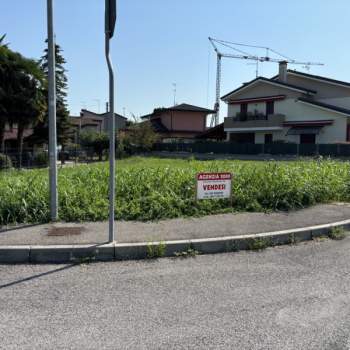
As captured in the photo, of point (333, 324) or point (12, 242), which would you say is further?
point (12, 242)

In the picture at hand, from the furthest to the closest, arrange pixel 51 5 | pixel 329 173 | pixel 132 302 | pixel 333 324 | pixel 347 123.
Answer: pixel 347 123 → pixel 329 173 → pixel 51 5 → pixel 132 302 → pixel 333 324

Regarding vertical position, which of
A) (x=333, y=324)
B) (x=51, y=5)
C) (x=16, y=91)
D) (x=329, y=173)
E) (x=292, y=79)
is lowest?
(x=333, y=324)

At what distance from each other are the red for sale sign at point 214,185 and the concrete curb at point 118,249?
65.3 inches

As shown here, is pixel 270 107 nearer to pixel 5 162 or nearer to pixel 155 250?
pixel 5 162

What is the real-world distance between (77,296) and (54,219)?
266cm

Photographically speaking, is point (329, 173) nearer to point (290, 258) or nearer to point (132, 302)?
point (290, 258)

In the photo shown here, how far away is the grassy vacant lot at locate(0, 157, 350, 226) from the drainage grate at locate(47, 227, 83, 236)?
49cm

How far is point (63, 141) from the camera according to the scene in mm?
34062

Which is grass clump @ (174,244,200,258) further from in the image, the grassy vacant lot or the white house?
the white house

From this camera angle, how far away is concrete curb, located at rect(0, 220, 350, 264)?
15.4 ft

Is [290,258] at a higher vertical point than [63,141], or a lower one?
lower

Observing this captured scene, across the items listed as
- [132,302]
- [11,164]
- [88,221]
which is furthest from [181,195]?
[11,164]

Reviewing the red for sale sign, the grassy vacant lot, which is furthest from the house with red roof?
the red for sale sign

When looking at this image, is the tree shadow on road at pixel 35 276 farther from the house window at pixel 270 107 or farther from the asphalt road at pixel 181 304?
the house window at pixel 270 107
